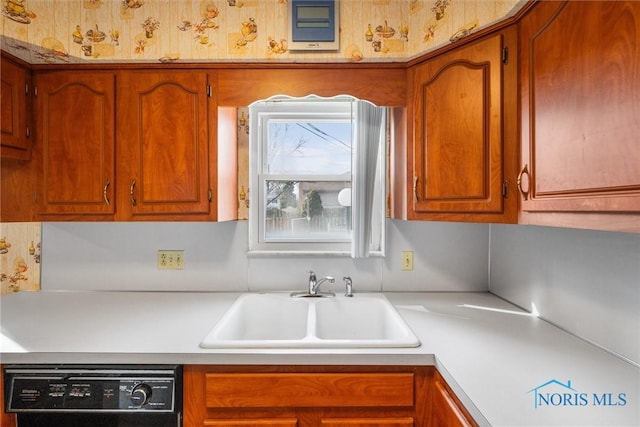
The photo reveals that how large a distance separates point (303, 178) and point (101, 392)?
1.34 m

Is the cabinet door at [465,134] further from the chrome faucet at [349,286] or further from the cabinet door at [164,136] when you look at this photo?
the cabinet door at [164,136]

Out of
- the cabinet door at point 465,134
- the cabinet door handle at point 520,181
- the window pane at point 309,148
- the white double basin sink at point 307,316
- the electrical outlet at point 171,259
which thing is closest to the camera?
the cabinet door handle at point 520,181

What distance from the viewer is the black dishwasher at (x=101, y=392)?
116 cm

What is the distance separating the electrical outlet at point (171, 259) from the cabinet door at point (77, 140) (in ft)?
1.33

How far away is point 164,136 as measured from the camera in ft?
5.22

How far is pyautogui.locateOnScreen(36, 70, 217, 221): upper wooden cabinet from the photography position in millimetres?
1591

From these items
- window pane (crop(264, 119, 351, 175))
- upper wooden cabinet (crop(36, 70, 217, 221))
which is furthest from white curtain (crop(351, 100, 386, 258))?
upper wooden cabinet (crop(36, 70, 217, 221))

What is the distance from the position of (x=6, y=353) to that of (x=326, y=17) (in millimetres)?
1790

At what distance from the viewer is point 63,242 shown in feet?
6.35

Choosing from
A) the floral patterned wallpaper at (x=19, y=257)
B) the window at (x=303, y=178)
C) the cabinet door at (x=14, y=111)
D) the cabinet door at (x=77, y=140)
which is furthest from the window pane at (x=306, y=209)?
the floral patterned wallpaper at (x=19, y=257)

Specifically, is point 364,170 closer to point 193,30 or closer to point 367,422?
point 193,30

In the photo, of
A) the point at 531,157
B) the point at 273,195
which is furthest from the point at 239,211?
the point at 531,157

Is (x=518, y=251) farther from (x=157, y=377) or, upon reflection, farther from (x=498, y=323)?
(x=157, y=377)

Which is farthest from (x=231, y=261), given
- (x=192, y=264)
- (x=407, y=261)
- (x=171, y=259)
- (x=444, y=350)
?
(x=444, y=350)
